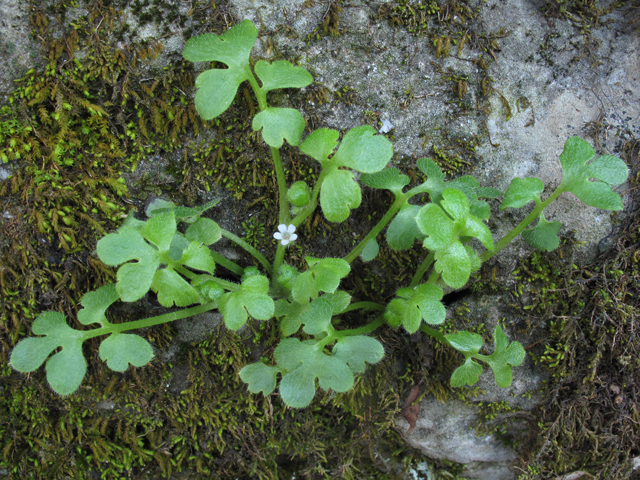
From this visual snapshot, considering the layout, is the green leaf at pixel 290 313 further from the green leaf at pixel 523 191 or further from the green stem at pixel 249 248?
the green leaf at pixel 523 191

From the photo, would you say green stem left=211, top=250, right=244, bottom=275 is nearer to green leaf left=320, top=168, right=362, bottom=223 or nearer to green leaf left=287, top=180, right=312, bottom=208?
green leaf left=287, top=180, right=312, bottom=208

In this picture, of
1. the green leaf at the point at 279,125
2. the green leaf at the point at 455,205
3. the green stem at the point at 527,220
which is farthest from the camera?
the green stem at the point at 527,220

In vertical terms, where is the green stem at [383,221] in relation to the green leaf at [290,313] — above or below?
above

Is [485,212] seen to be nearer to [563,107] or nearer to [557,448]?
[563,107]

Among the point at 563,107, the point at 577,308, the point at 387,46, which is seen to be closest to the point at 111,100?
the point at 387,46

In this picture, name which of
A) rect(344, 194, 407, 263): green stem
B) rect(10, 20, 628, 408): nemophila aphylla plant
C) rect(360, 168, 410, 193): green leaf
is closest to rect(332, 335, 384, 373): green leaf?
rect(10, 20, 628, 408): nemophila aphylla plant

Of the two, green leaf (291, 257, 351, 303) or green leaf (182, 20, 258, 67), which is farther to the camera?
green leaf (182, 20, 258, 67)

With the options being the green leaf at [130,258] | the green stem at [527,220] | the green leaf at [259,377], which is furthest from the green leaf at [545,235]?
the green leaf at [130,258]

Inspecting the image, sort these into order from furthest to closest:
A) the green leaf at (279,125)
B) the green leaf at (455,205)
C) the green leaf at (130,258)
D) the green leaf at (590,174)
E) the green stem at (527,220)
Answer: the green stem at (527,220) < the green leaf at (590,174) < the green leaf at (279,125) < the green leaf at (455,205) < the green leaf at (130,258)
